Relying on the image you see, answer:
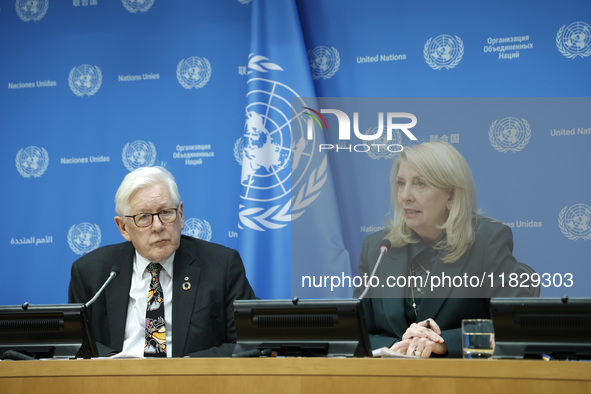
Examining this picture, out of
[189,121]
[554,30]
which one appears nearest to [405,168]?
[554,30]

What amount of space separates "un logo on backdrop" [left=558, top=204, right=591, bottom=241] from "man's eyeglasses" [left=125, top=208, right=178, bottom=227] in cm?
187

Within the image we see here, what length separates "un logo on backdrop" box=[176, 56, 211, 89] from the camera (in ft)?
14.0

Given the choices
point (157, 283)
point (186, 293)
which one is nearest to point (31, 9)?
point (157, 283)

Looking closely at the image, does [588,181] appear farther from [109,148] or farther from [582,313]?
[109,148]

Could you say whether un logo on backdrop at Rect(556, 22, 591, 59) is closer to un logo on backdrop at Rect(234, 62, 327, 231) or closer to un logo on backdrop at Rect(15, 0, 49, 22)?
un logo on backdrop at Rect(234, 62, 327, 231)

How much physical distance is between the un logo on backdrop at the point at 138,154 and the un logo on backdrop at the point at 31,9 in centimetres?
110

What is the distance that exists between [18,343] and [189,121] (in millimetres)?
2080

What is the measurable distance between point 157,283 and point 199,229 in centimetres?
109

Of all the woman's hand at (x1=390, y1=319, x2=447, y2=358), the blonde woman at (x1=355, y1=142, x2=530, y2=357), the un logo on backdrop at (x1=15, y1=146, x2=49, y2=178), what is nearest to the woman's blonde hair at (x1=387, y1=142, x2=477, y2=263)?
the blonde woman at (x1=355, y1=142, x2=530, y2=357)

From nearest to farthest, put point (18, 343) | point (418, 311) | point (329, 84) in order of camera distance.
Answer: point (18, 343) < point (418, 311) < point (329, 84)

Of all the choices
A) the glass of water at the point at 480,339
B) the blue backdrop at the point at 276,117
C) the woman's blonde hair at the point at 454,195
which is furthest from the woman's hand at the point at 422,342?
the blue backdrop at the point at 276,117

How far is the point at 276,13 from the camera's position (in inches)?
157

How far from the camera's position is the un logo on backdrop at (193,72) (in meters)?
4.28

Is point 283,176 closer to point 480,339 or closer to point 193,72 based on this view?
point 193,72
